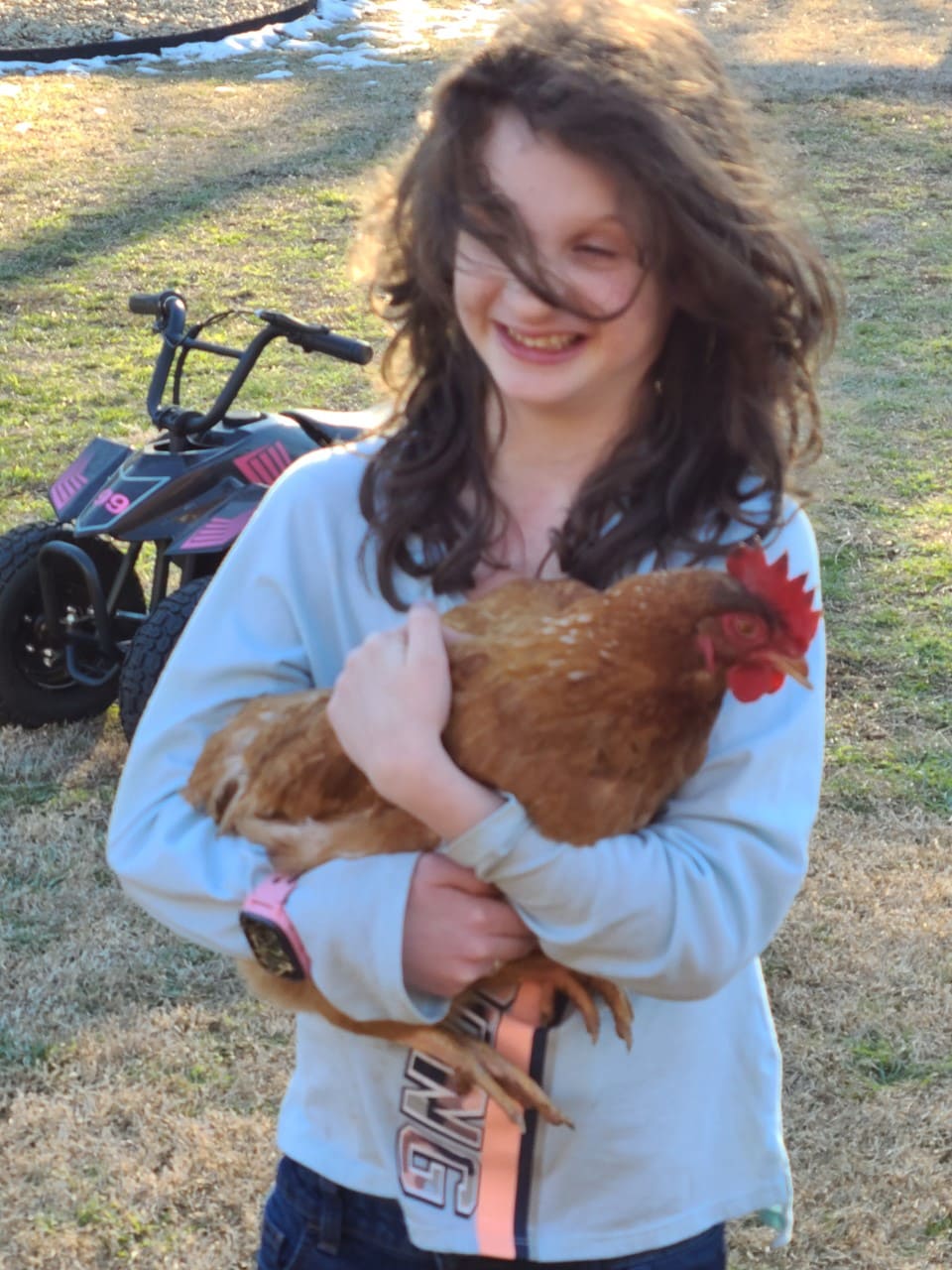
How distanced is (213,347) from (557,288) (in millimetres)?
2543

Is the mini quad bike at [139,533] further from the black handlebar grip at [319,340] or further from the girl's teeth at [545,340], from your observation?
the girl's teeth at [545,340]

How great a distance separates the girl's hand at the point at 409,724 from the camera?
122 cm

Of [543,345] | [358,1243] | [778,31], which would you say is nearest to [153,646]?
[358,1243]

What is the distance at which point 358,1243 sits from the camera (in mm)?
1526

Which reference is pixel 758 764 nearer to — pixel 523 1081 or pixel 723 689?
pixel 723 689

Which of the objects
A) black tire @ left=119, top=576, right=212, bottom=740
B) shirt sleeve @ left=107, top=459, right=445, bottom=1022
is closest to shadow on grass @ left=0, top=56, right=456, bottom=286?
black tire @ left=119, top=576, right=212, bottom=740

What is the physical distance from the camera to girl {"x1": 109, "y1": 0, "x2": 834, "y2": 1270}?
1.27 meters

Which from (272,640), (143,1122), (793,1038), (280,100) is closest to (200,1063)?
(143,1122)

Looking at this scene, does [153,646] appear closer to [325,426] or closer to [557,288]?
[325,426]

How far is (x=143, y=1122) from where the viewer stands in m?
2.81

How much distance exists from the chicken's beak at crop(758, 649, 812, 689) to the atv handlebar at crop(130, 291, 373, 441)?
232 centimetres

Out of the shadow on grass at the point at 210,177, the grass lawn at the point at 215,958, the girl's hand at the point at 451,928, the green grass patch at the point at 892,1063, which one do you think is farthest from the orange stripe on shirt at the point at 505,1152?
the shadow on grass at the point at 210,177

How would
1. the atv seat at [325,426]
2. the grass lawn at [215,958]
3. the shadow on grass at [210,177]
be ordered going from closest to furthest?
the grass lawn at [215,958] → the atv seat at [325,426] → the shadow on grass at [210,177]

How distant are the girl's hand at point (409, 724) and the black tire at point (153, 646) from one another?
2251 millimetres
